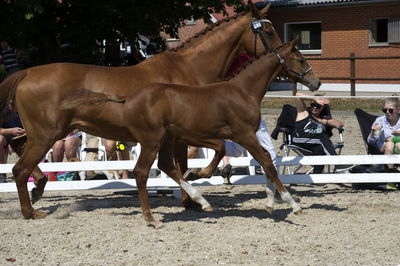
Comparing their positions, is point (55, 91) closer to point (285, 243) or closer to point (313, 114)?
point (285, 243)

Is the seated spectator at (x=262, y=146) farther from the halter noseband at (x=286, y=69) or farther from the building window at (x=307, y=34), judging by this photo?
the building window at (x=307, y=34)

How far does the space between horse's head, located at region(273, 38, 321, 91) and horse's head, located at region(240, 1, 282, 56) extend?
29cm

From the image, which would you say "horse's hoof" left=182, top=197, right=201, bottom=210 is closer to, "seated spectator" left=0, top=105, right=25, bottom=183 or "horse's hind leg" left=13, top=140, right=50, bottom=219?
"horse's hind leg" left=13, top=140, right=50, bottom=219

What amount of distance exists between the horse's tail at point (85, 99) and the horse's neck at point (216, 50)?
1.10 meters

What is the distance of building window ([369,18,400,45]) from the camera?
27.9 meters

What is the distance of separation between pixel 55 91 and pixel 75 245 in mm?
2026

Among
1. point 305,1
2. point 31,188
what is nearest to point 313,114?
point 31,188

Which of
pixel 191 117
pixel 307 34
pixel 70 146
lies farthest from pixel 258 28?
pixel 307 34

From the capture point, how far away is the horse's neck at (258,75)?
802 centimetres

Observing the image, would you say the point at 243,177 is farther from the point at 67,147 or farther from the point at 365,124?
the point at 67,147

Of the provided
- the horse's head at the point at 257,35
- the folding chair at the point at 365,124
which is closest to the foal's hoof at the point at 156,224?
the horse's head at the point at 257,35

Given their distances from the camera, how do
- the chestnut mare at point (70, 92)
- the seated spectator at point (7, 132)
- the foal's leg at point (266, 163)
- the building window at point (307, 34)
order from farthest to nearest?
the building window at point (307, 34)
the seated spectator at point (7, 132)
the chestnut mare at point (70, 92)
the foal's leg at point (266, 163)

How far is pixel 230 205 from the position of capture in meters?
9.05

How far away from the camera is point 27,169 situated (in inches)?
323
